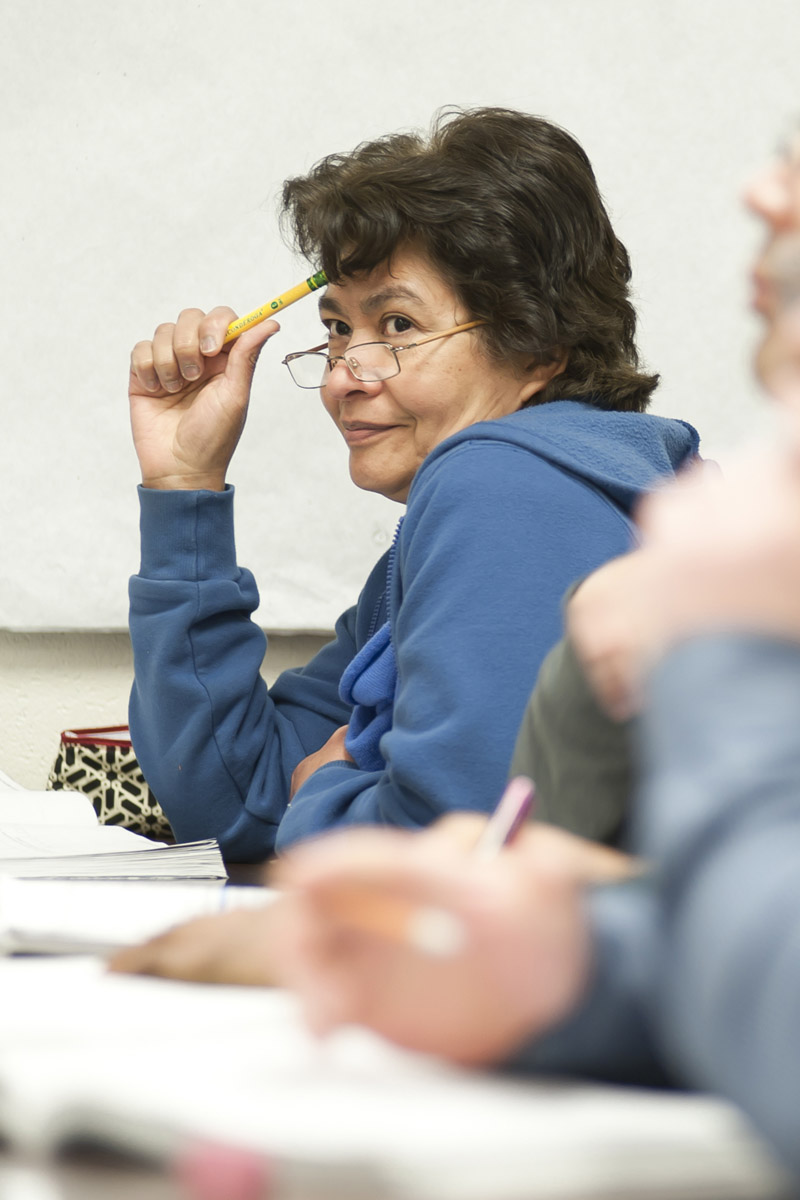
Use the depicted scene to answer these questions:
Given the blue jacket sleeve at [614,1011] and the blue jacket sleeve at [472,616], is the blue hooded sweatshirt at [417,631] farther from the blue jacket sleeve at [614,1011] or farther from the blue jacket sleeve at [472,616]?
the blue jacket sleeve at [614,1011]

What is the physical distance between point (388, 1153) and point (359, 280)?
1.07 m

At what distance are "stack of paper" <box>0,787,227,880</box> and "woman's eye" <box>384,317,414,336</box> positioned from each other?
20.1 inches

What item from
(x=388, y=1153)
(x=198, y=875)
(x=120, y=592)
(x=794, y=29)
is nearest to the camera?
(x=388, y=1153)

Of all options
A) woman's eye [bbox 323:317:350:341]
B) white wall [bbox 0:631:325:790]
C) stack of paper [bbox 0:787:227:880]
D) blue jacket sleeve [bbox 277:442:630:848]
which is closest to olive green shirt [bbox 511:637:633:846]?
blue jacket sleeve [bbox 277:442:630:848]

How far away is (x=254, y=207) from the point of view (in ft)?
5.57

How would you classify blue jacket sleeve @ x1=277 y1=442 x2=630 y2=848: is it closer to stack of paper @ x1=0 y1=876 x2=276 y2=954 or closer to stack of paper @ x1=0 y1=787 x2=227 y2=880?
stack of paper @ x1=0 y1=787 x2=227 y2=880

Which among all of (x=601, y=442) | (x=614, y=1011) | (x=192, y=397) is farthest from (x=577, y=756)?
(x=192, y=397)

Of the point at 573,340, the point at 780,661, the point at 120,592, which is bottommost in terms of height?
the point at 120,592

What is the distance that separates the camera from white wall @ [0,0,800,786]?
1.59 m

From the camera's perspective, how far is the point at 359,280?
1.22 metres

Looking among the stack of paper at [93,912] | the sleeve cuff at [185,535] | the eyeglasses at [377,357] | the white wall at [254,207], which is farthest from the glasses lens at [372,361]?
the stack of paper at [93,912]

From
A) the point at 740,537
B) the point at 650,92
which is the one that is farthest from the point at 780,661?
the point at 650,92

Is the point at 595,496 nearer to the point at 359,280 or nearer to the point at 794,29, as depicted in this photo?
the point at 359,280

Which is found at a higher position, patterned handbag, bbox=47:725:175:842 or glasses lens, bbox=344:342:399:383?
glasses lens, bbox=344:342:399:383
